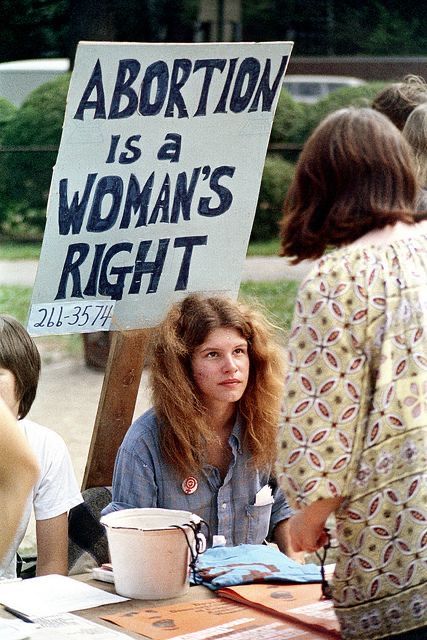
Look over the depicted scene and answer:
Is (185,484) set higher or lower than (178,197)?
lower

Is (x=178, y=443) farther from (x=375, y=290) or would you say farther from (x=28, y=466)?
(x=28, y=466)

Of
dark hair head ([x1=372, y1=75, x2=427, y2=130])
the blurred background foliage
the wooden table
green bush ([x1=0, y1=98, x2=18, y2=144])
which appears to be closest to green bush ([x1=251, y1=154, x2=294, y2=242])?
the blurred background foliage

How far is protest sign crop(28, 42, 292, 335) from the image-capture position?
3057 millimetres

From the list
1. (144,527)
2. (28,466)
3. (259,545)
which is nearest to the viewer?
(28,466)

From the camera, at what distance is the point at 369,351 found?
1925mm

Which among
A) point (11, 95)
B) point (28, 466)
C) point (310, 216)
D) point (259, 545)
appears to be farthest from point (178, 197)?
point (11, 95)

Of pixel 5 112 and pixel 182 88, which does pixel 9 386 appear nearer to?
pixel 182 88

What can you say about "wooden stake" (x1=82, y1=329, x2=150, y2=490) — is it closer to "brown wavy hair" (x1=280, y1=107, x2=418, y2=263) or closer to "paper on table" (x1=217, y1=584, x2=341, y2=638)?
"paper on table" (x1=217, y1=584, x2=341, y2=638)

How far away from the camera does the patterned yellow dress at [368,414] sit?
192 centimetres

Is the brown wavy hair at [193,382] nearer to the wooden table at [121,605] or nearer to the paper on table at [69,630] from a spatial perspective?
the wooden table at [121,605]

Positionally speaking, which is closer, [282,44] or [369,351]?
[369,351]

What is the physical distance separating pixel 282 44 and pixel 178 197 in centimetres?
51

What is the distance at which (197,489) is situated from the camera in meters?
2.97

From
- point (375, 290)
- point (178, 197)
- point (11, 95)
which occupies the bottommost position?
point (375, 290)
